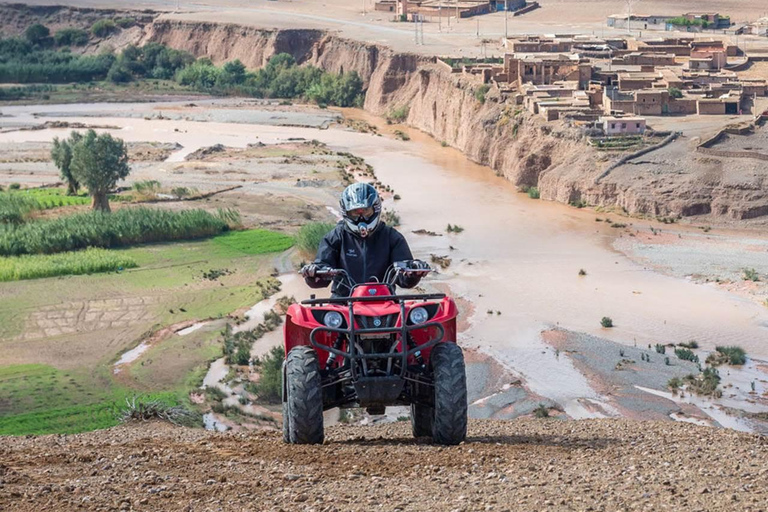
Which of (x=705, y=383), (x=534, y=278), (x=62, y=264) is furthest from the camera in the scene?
(x=62, y=264)

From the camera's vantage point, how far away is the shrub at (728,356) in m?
31.0

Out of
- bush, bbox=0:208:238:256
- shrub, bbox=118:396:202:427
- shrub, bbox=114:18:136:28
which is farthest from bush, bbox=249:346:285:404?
shrub, bbox=114:18:136:28

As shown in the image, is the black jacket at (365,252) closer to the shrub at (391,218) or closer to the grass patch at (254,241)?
the grass patch at (254,241)

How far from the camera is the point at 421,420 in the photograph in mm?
13852

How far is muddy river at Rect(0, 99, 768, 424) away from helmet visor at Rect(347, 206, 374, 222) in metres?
14.6

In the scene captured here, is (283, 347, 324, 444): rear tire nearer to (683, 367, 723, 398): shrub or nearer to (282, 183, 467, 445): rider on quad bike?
(282, 183, 467, 445): rider on quad bike

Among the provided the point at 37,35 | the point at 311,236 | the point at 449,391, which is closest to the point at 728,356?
the point at 311,236

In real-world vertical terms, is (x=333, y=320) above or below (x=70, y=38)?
above

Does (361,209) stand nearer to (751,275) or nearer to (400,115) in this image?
(751,275)

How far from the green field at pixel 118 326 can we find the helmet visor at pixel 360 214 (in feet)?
46.3

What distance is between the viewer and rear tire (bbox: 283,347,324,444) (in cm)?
1245

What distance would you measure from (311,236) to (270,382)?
18.3m

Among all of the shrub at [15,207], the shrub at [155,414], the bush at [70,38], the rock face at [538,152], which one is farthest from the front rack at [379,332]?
the bush at [70,38]

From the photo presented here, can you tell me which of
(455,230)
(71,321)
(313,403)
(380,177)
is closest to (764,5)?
(380,177)
